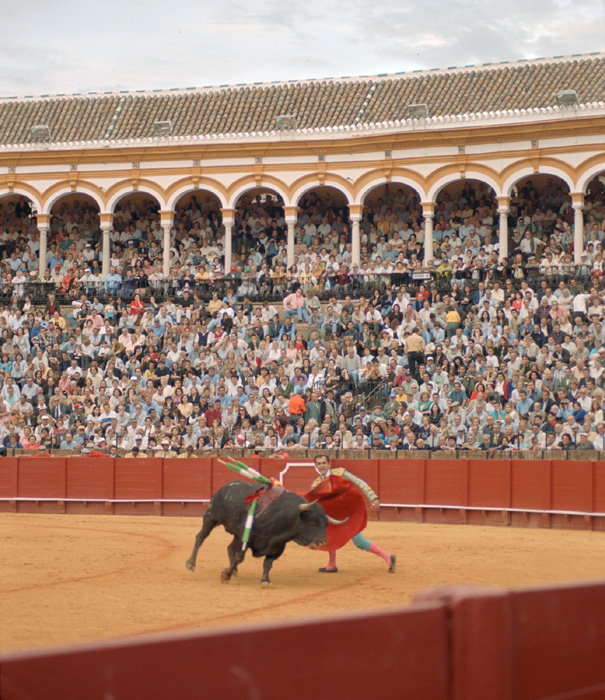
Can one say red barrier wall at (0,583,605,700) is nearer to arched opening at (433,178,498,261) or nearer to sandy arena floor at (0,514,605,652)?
sandy arena floor at (0,514,605,652)

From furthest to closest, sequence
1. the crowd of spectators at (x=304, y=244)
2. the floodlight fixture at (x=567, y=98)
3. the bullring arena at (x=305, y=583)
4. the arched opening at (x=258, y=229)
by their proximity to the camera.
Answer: the arched opening at (x=258, y=229), the floodlight fixture at (x=567, y=98), the crowd of spectators at (x=304, y=244), the bullring arena at (x=305, y=583)

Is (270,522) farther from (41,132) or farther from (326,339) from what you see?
(41,132)

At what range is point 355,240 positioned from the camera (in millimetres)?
25547

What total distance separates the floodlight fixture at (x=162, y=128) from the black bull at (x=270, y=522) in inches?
746

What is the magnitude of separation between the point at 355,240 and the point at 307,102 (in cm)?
429

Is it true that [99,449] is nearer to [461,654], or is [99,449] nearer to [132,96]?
[132,96]

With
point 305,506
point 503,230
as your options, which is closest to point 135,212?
point 503,230

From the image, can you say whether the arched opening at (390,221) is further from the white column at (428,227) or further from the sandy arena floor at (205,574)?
the sandy arena floor at (205,574)

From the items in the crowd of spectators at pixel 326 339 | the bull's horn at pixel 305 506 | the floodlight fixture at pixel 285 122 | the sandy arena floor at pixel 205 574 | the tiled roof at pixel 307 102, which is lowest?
the sandy arena floor at pixel 205 574

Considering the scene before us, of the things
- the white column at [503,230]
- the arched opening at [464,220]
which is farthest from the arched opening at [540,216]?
the arched opening at [464,220]

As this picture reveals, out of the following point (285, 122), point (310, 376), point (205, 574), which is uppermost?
point (285, 122)

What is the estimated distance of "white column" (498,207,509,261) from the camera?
2388 centimetres

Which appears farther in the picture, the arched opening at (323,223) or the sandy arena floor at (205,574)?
the arched opening at (323,223)

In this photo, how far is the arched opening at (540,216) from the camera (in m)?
23.3
